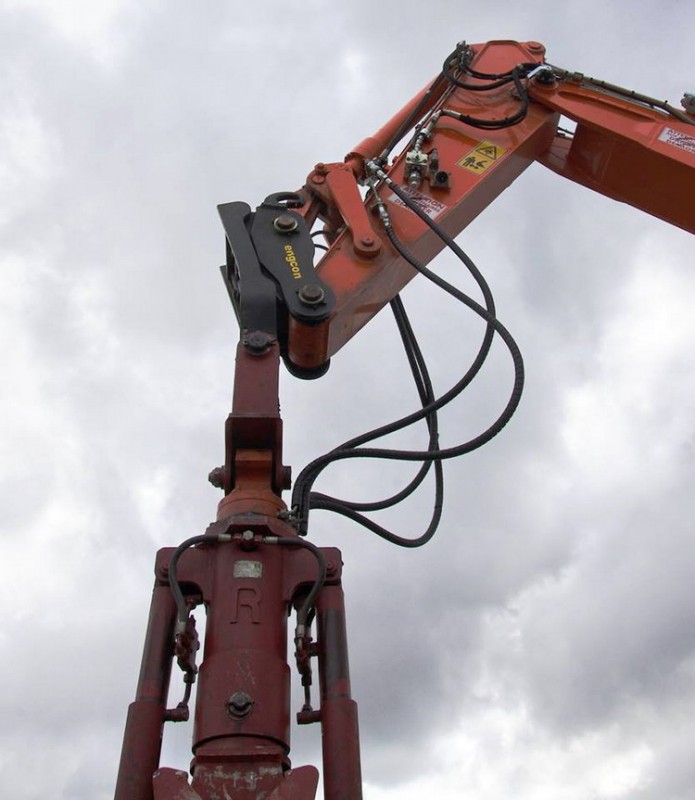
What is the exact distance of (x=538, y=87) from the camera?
4.91 m

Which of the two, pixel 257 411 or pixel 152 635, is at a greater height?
pixel 257 411

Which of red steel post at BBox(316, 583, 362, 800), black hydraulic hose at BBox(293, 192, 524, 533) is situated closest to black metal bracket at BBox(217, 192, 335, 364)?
black hydraulic hose at BBox(293, 192, 524, 533)

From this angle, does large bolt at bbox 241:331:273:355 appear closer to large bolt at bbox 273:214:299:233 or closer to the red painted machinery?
the red painted machinery

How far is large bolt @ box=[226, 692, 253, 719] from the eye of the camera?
242cm

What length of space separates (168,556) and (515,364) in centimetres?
159

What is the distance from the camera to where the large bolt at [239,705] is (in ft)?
7.95

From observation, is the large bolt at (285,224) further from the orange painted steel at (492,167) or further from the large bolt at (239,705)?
the large bolt at (239,705)

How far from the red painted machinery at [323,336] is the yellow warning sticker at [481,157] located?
1 cm

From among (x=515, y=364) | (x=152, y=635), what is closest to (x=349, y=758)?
(x=152, y=635)

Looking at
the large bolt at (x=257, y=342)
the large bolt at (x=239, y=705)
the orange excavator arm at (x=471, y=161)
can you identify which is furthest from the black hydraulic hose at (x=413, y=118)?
the large bolt at (x=239, y=705)

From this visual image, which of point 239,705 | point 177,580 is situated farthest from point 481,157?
point 239,705

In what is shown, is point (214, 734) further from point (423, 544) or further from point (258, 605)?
point (423, 544)

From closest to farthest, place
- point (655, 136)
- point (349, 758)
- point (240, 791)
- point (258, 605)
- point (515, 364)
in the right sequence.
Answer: point (240, 791) < point (349, 758) < point (258, 605) < point (515, 364) < point (655, 136)

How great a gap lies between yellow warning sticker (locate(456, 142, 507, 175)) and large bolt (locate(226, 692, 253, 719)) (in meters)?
3.10
